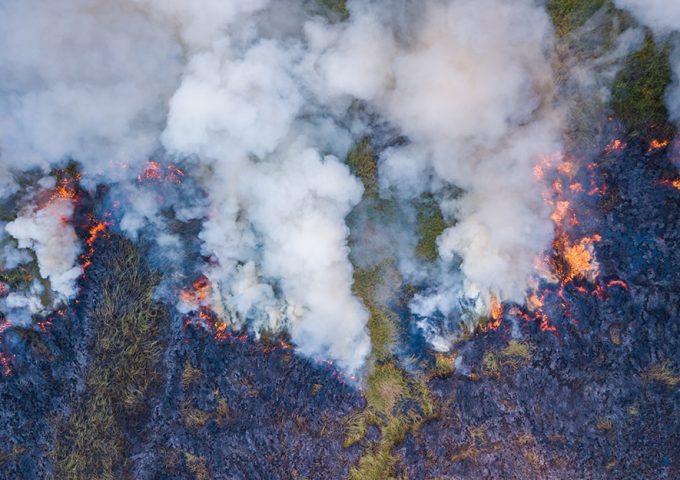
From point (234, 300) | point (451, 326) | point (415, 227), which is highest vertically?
point (415, 227)

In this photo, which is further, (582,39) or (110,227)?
(110,227)

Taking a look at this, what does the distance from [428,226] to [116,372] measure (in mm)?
4801

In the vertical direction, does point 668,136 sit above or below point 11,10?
below

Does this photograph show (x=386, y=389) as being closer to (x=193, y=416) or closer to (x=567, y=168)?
(x=193, y=416)

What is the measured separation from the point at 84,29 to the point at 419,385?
648 cm

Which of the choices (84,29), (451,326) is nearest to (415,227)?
(451,326)

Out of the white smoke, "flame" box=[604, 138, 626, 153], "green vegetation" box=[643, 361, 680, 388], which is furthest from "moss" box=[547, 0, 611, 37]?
"green vegetation" box=[643, 361, 680, 388]

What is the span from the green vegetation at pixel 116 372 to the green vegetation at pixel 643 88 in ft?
21.2

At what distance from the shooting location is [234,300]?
21.7 ft

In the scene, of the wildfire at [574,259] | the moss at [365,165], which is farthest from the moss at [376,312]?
the wildfire at [574,259]

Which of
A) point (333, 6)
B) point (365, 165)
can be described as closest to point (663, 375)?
point (365, 165)

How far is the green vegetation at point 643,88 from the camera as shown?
19.5ft

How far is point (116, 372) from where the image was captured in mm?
6812

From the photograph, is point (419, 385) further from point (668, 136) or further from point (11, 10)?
point (11, 10)
